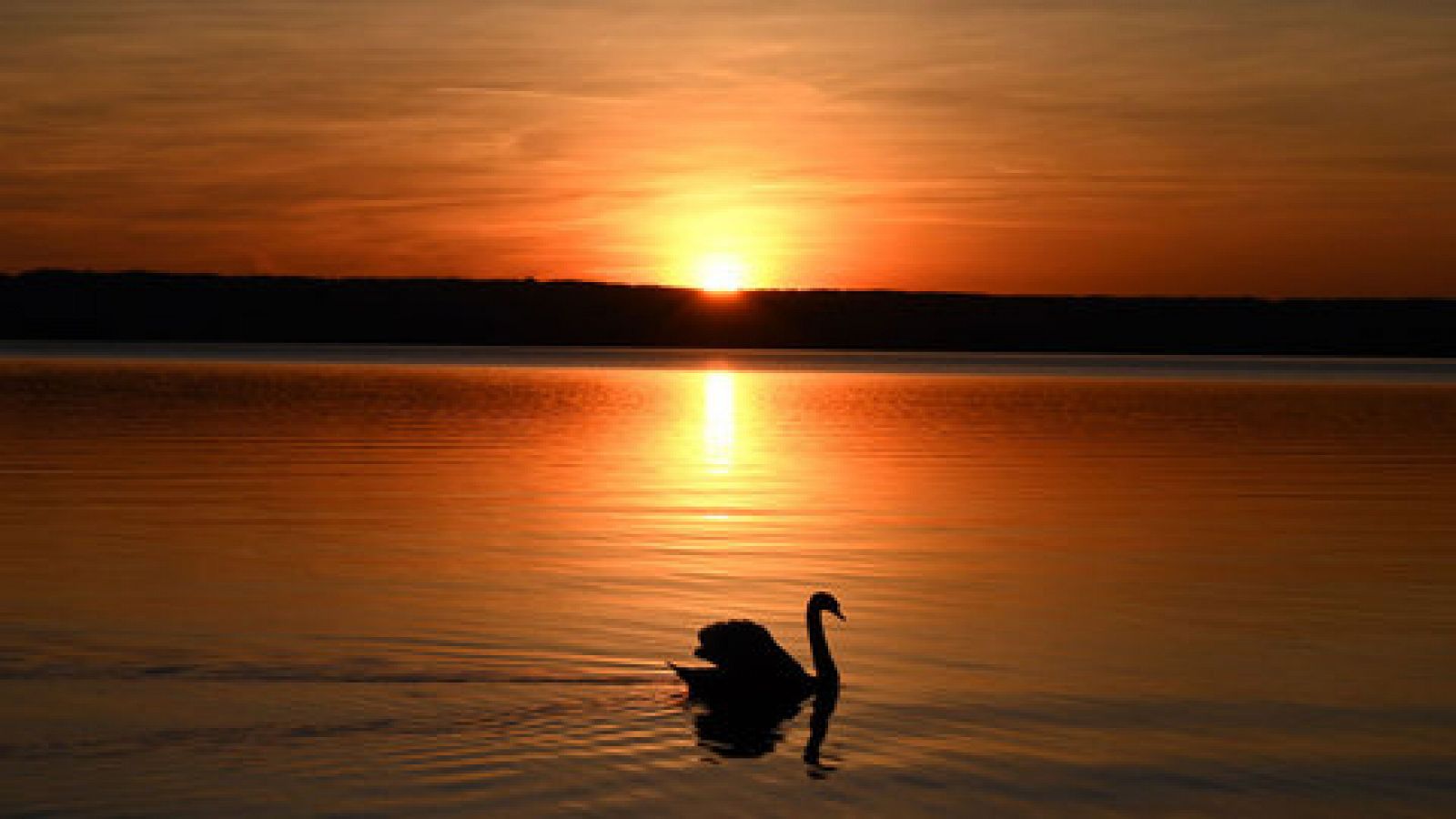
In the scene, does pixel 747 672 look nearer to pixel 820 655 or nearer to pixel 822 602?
pixel 820 655

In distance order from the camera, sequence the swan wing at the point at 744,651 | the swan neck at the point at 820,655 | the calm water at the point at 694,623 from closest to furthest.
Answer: the calm water at the point at 694,623 → the swan wing at the point at 744,651 → the swan neck at the point at 820,655

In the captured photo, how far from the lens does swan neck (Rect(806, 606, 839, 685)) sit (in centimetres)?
1791

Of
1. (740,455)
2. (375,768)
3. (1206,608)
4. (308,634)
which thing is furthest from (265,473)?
(375,768)

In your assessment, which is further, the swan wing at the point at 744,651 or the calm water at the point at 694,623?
the swan wing at the point at 744,651

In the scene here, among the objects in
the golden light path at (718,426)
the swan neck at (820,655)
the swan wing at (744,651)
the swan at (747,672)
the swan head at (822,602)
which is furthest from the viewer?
the golden light path at (718,426)

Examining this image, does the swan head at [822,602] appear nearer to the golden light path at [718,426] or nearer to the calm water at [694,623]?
the calm water at [694,623]

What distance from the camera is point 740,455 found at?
4725 centimetres

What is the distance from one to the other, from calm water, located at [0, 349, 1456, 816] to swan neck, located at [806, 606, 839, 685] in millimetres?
279

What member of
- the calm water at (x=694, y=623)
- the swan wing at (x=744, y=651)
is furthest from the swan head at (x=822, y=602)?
the swan wing at (x=744, y=651)

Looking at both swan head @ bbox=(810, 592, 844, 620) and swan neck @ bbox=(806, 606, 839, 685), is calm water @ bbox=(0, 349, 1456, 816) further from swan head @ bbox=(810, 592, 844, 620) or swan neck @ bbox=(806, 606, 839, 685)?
swan head @ bbox=(810, 592, 844, 620)

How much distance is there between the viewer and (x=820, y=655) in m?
18.1

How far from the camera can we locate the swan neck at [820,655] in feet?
58.7

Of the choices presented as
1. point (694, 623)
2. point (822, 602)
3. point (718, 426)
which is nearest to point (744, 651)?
point (822, 602)

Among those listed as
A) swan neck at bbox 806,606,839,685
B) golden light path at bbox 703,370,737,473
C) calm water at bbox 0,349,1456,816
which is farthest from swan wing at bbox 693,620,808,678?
golden light path at bbox 703,370,737,473
